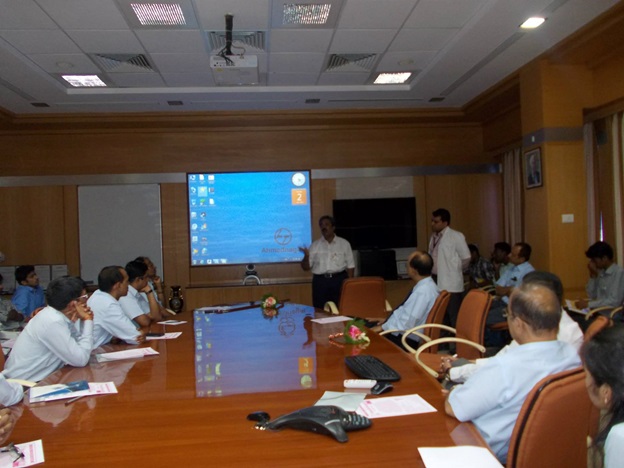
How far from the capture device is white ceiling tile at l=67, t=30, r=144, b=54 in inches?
197

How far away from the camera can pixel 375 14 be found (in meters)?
4.75

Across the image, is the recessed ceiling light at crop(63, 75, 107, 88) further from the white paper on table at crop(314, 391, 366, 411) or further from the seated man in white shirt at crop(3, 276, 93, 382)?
the white paper on table at crop(314, 391, 366, 411)

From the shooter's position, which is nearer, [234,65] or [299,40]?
[234,65]

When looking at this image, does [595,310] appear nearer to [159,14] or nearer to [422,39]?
[422,39]

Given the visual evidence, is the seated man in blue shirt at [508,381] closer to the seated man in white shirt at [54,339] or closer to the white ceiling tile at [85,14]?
the seated man in white shirt at [54,339]

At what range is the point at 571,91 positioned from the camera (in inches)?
232

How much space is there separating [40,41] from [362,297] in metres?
3.73

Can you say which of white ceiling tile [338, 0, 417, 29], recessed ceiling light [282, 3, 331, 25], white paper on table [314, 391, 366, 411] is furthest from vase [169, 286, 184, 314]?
white paper on table [314, 391, 366, 411]

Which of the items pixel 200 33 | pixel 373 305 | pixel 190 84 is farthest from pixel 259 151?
pixel 373 305

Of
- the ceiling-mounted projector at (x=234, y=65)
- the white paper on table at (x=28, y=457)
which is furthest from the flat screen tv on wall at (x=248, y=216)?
the white paper on table at (x=28, y=457)

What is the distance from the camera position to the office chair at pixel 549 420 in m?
1.68

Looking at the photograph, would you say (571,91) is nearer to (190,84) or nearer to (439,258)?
(439,258)

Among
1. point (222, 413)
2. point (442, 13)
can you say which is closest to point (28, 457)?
Answer: point (222, 413)

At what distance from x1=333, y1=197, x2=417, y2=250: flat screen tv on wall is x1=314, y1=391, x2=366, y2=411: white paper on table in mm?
5976
